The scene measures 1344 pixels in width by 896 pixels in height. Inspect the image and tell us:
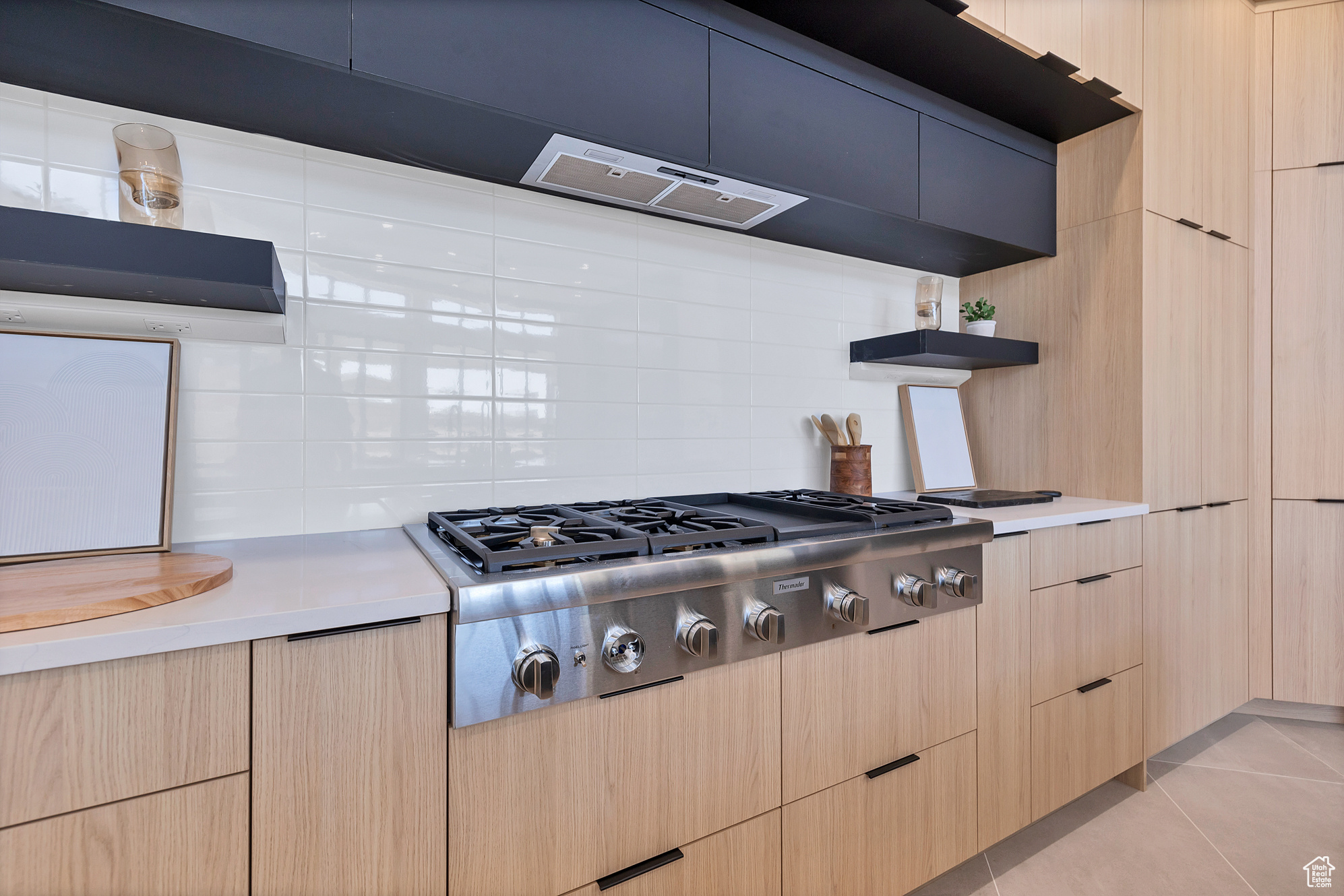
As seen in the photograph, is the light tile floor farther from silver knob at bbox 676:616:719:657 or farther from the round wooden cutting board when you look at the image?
the round wooden cutting board

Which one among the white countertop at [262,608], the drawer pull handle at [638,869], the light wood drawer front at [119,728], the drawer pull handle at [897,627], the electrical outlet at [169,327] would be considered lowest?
the drawer pull handle at [638,869]

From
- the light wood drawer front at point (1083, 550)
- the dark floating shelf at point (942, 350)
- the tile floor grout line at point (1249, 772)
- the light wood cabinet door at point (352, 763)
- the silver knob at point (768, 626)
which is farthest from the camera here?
the tile floor grout line at point (1249, 772)

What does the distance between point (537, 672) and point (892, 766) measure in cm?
94

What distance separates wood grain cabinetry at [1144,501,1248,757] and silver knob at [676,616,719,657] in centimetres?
180

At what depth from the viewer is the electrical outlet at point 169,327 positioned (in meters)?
1.24

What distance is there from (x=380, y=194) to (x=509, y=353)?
0.47 metres

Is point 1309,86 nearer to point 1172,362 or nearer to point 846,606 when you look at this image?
point 1172,362

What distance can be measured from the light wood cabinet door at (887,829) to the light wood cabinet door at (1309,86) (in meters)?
2.82

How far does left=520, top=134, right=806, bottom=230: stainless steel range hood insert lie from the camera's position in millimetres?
1428

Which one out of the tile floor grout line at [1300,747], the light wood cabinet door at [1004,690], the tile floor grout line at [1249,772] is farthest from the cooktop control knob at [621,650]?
the tile floor grout line at [1300,747]

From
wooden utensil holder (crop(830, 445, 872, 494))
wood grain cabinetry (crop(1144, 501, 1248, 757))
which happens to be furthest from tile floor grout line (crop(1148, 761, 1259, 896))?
wooden utensil holder (crop(830, 445, 872, 494))

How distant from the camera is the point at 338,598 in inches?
34.1

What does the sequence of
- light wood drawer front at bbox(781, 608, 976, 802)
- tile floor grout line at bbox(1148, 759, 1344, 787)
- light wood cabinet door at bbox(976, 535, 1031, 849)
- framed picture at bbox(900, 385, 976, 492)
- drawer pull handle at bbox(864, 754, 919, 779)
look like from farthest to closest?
framed picture at bbox(900, 385, 976, 492), tile floor grout line at bbox(1148, 759, 1344, 787), light wood cabinet door at bbox(976, 535, 1031, 849), drawer pull handle at bbox(864, 754, 919, 779), light wood drawer front at bbox(781, 608, 976, 802)

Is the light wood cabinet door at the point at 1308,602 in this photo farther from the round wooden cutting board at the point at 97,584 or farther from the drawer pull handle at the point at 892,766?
the round wooden cutting board at the point at 97,584
